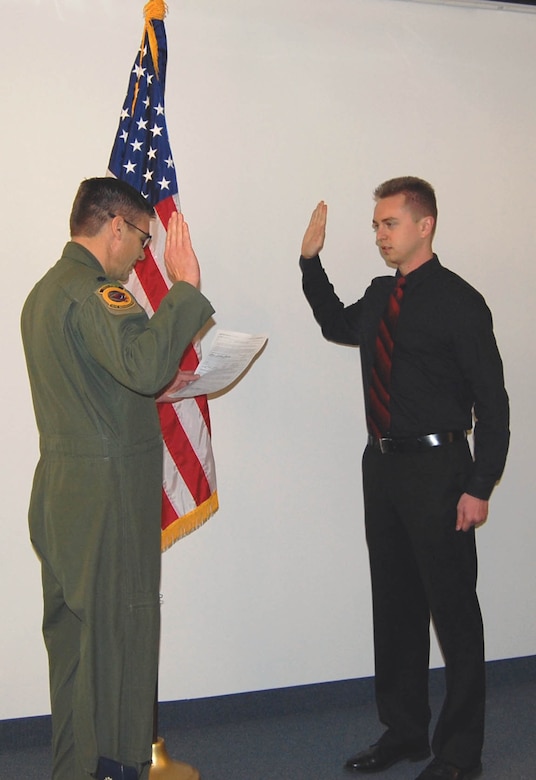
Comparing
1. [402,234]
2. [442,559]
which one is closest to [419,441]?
[442,559]

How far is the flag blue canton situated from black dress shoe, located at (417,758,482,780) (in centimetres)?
202

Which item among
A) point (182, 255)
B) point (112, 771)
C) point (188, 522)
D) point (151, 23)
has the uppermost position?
point (151, 23)

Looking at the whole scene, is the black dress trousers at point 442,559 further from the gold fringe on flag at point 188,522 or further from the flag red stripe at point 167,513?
the flag red stripe at point 167,513

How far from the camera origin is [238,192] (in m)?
3.21

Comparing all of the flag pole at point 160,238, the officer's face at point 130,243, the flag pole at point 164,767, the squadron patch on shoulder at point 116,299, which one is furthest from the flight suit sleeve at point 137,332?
the flag pole at point 164,767

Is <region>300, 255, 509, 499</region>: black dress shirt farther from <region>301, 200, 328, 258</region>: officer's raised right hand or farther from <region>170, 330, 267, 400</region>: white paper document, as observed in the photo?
<region>170, 330, 267, 400</region>: white paper document

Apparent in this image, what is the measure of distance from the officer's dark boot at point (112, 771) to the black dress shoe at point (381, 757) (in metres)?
0.96

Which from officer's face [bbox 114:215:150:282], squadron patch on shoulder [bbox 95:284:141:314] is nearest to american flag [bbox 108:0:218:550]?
officer's face [bbox 114:215:150:282]

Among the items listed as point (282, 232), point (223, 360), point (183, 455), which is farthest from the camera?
point (282, 232)

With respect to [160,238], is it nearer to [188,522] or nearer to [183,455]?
[183,455]

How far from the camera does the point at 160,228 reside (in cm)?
288

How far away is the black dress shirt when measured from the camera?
8.77 ft

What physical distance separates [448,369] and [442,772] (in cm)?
128

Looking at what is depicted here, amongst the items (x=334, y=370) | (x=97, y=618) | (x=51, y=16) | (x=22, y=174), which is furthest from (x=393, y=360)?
(x=51, y=16)
